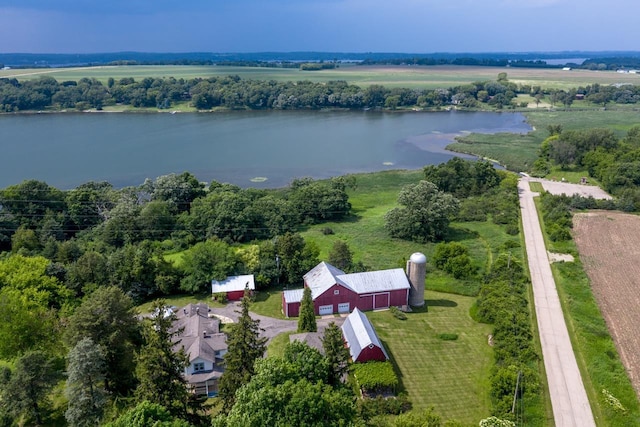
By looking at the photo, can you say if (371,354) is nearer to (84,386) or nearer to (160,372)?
(160,372)

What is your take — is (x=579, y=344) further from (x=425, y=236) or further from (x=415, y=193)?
(x=415, y=193)

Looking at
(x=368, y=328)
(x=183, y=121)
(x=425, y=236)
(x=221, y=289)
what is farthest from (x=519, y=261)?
(x=183, y=121)

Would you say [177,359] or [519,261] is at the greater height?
[177,359]

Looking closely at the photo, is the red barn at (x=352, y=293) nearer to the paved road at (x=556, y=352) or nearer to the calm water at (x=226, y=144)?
the paved road at (x=556, y=352)

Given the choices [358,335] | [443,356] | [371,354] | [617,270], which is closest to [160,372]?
[371,354]

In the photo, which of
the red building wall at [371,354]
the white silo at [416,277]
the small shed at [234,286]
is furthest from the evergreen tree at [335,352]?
the small shed at [234,286]

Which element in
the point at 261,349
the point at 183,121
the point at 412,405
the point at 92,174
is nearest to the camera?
the point at 261,349
